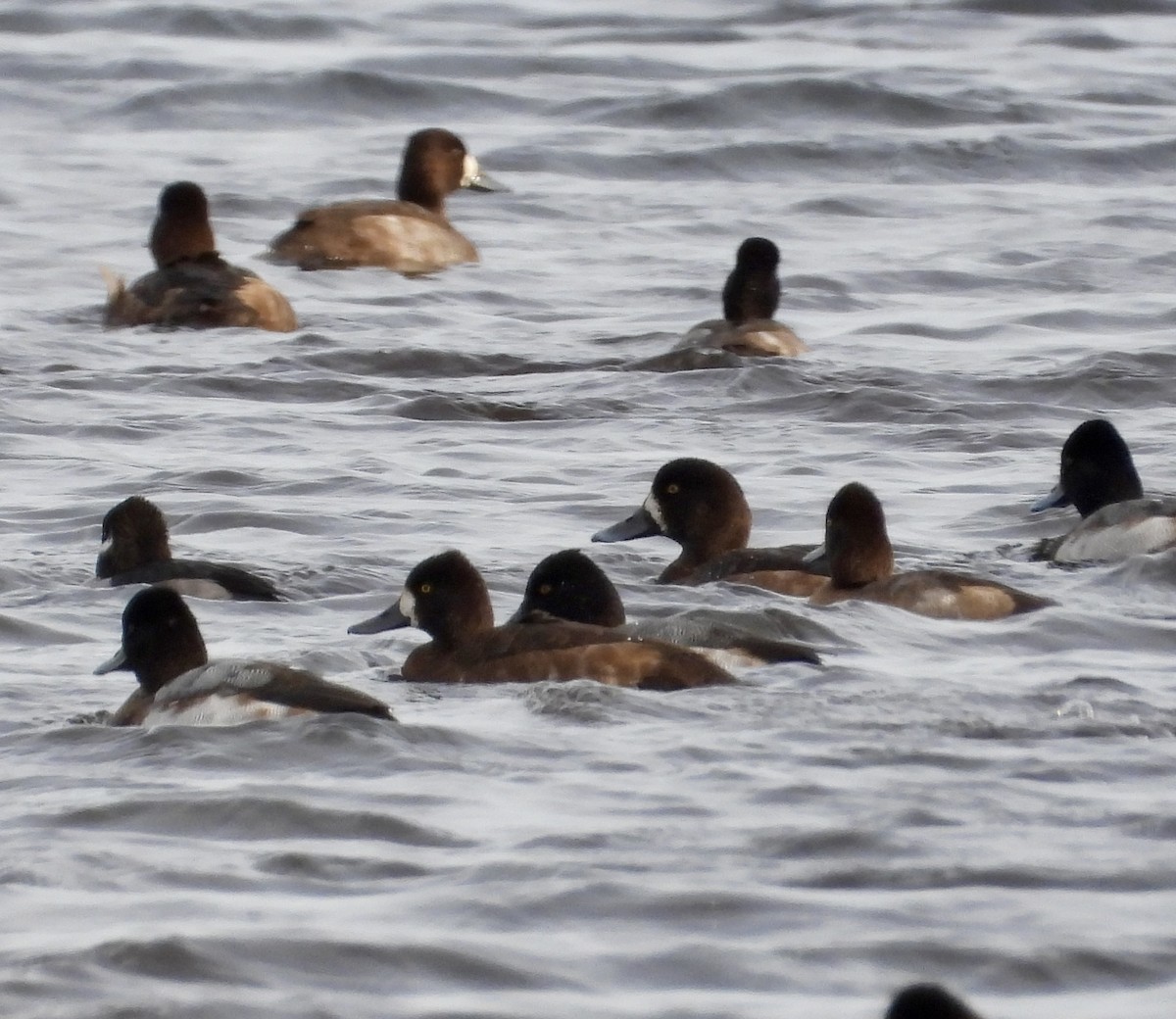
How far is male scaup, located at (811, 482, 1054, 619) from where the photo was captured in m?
10.2

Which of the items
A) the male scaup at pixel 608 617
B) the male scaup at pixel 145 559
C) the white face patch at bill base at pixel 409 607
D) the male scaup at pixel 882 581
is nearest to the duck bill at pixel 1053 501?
the male scaup at pixel 882 581

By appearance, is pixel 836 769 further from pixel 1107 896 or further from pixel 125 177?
pixel 125 177

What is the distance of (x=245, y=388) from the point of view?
15734 mm

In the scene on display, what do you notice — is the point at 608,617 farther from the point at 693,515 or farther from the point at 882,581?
the point at 693,515

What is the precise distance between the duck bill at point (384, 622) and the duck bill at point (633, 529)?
1.93 m

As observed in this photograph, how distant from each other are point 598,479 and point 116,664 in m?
4.51

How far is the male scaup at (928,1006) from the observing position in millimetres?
4570

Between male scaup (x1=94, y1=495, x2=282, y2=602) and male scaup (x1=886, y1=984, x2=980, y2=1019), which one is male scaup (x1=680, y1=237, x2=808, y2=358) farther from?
male scaup (x1=886, y1=984, x2=980, y2=1019)

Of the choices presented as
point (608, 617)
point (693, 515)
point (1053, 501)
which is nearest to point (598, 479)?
point (693, 515)

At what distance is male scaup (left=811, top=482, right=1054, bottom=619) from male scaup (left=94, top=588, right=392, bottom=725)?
241cm

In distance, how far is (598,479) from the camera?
13547 mm

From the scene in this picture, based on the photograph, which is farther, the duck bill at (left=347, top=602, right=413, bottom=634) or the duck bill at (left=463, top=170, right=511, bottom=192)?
the duck bill at (left=463, top=170, right=511, bottom=192)

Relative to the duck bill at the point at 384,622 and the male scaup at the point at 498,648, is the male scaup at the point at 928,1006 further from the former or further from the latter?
the duck bill at the point at 384,622

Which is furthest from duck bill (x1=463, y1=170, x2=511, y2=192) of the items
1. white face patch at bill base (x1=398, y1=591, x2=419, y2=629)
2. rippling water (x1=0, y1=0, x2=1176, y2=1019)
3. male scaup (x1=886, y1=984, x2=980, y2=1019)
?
male scaup (x1=886, y1=984, x2=980, y2=1019)
